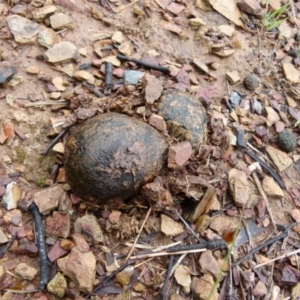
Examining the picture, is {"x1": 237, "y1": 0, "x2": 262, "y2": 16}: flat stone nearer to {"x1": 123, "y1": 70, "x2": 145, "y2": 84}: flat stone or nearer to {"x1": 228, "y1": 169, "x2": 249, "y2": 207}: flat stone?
{"x1": 123, "y1": 70, "x2": 145, "y2": 84}: flat stone

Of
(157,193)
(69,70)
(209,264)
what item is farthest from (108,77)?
(209,264)

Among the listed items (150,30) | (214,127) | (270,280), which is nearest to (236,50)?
(150,30)

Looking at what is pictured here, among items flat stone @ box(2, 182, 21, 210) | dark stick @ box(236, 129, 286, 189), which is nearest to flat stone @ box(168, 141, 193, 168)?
dark stick @ box(236, 129, 286, 189)

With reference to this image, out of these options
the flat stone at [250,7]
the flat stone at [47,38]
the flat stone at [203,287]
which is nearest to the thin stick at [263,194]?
the flat stone at [203,287]

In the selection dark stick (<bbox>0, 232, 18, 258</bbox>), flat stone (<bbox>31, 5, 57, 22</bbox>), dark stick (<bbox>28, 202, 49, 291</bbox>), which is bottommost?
dark stick (<bbox>0, 232, 18, 258</bbox>)

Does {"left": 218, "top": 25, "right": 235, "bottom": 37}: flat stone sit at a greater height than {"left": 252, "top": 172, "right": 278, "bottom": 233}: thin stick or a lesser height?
greater

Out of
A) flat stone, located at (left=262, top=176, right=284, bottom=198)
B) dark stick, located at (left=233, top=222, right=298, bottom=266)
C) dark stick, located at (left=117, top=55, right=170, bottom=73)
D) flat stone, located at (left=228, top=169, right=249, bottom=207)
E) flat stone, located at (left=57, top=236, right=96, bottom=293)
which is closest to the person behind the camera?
flat stone, located at (left=57, top=236, right=96, bottom=293)

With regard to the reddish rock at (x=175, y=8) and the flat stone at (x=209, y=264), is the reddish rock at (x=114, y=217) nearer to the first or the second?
the flat stone at (x=209, y=264)
